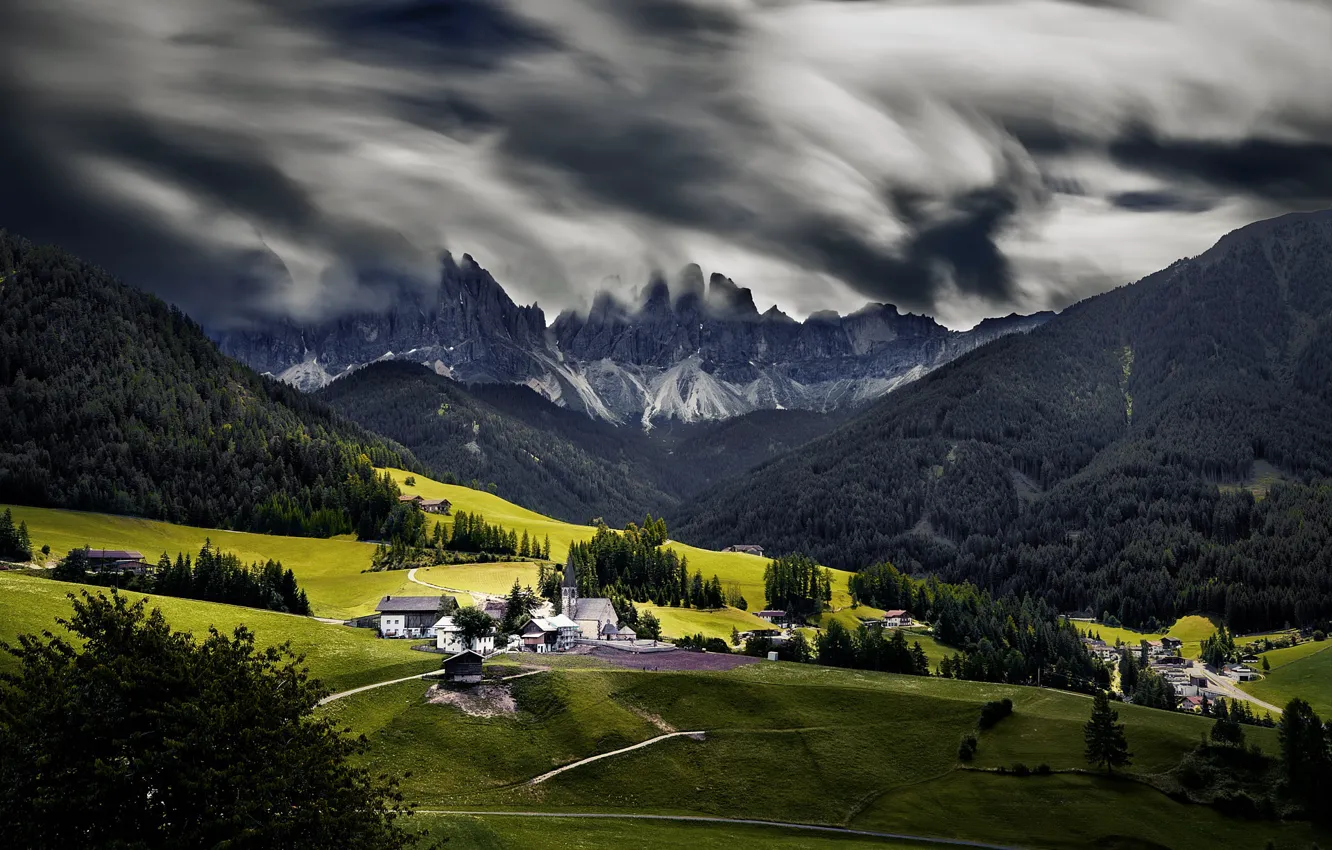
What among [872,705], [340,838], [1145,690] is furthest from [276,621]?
[1145,690]

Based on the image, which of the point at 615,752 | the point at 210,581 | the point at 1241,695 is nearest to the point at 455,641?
the point at 210,581

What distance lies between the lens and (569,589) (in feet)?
569

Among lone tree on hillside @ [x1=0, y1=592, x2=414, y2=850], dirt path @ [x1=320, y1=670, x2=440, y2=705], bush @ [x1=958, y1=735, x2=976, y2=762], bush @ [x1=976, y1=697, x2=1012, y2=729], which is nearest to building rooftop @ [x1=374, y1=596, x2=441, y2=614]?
dirt path @ [x1=320, y1=670, x2=440, y2=705]

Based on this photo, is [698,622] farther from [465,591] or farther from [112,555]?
[112,555]

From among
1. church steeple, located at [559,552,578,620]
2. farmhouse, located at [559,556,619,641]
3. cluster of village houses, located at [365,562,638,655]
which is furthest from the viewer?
church steeple, located at [559,552,578,620]

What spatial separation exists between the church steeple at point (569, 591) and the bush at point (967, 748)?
7697cm

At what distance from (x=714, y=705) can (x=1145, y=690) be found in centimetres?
8297

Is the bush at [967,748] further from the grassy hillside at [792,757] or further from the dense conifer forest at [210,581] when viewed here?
the dense conifer forest at [210,581]

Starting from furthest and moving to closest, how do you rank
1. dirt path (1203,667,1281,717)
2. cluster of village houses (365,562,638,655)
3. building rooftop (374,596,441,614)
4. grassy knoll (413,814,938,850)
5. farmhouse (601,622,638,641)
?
dirt path (1203,667,1281,717)
farmhouse (601,622,638,641)
building rooftop (374,596,441,614)
cluster of village houses (365,562,638,655)
grassy knoll (413,814,938,850)

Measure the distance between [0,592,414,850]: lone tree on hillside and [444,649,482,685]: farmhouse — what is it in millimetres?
59610

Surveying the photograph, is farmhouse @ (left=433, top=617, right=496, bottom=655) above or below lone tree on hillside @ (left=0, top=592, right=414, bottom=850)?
below

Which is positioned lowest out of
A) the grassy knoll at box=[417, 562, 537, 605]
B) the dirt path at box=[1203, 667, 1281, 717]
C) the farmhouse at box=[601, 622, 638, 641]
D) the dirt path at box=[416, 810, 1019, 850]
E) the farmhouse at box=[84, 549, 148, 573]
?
the dirt path at box=[1203, 667, 1281, 717]

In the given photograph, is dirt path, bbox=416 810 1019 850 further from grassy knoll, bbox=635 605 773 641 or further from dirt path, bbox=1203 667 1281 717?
dirt path, bbox=1203 667 1281 717

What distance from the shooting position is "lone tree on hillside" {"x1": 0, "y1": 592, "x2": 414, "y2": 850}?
3441cm
